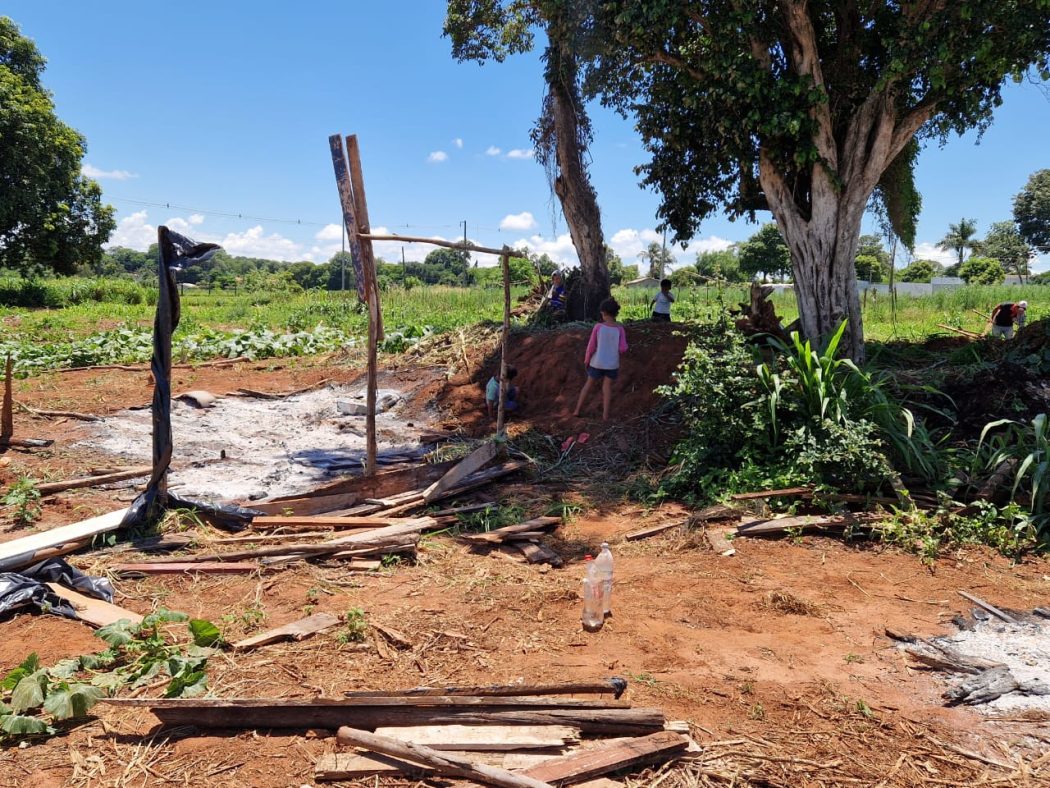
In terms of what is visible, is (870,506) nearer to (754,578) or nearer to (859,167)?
(754,578)

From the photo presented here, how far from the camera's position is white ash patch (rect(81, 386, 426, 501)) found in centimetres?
669

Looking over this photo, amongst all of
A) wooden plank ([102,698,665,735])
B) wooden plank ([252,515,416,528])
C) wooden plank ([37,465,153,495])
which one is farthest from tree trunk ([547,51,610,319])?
wooden plank ([102,698,665,735])

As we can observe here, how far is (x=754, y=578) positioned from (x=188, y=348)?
13.1 m

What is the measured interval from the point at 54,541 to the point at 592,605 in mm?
3601

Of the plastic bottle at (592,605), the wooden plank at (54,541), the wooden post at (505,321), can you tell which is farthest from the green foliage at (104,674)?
the wooden post at (505,321)

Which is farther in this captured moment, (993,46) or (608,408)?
(608,408)

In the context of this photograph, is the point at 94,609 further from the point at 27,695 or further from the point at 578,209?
the point at 578,209

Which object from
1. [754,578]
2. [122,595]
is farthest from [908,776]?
[122,595]

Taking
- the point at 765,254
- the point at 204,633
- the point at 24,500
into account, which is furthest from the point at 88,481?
the point at 765,254

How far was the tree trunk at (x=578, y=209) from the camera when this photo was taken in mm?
12547

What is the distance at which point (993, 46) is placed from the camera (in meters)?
7.23

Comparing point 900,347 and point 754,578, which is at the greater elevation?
point 900,347

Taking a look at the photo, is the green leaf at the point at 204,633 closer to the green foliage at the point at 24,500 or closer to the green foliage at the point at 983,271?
the green foliage at the point at 24,500

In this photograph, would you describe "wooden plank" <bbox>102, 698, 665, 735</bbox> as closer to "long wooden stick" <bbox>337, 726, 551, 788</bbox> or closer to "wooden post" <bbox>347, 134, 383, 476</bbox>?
"long wooden stick" <bbox>337, 726, 551, 788</bbox>
